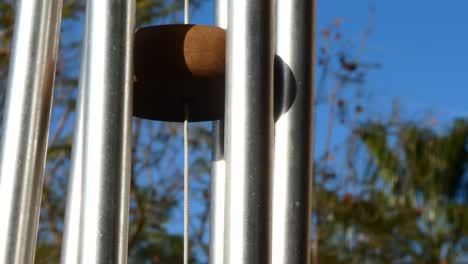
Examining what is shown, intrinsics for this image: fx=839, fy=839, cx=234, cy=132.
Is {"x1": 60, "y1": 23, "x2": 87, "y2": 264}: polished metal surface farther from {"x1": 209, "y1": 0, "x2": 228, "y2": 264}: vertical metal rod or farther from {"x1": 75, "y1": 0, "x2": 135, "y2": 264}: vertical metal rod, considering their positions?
{"x1": 209, "y1": 0, "x2": 228, "y2": 264}: vertical metal rod

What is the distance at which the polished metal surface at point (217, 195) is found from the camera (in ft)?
3.11

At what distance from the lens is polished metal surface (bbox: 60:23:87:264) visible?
86 cm

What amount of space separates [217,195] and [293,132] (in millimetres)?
139

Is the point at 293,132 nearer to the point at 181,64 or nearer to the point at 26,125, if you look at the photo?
the point at 181,64

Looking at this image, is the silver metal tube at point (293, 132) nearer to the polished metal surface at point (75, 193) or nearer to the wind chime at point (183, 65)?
the wind chime at point (183, 65)

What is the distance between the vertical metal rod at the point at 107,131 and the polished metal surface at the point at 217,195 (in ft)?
0.51

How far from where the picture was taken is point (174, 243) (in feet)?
17.0

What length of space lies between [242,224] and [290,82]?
18cm

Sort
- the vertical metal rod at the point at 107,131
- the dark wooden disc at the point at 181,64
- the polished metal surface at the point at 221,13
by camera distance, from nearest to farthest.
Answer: the vertical metal rod at the point at 107,131, the dark wooden disc at the point at 181,64, the polished metal surface at the point at 221,13

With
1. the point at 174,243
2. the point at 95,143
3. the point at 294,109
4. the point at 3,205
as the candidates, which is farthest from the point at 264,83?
the point at 174,243

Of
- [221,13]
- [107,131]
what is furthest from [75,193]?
[221,13]

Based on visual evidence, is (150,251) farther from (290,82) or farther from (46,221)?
(290,82)

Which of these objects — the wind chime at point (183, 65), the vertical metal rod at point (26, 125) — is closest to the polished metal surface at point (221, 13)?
the wind chime at point (183, 65)

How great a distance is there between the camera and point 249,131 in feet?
2.73
